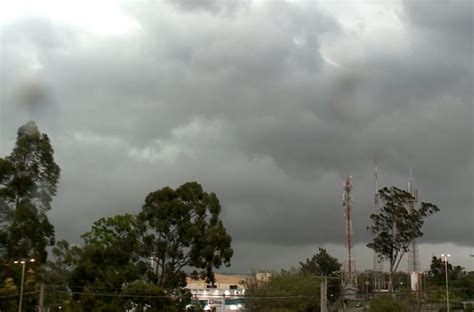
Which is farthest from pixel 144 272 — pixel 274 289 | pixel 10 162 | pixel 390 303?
pixel 274 289

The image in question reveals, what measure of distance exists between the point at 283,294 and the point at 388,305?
19526mm

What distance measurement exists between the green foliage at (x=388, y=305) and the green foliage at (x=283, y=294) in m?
9.63

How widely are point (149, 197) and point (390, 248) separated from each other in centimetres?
5027

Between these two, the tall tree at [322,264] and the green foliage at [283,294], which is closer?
the green foliage at [283,294]

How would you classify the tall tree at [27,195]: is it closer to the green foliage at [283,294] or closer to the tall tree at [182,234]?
the tall tree at [182,234]

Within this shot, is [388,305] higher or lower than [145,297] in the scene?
lower

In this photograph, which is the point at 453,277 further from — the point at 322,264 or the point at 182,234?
the point at 182,234

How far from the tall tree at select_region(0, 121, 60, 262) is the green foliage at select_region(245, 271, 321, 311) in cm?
3358

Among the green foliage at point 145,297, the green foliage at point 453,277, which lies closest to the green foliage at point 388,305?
the green foliage at point 145,297

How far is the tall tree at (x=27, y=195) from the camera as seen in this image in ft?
197

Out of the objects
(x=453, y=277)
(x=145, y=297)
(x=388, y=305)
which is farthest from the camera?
(x=453, y=277)

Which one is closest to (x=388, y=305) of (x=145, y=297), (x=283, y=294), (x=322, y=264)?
(x=283, y=294)

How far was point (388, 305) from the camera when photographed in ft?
244

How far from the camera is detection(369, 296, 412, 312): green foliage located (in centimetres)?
7391
